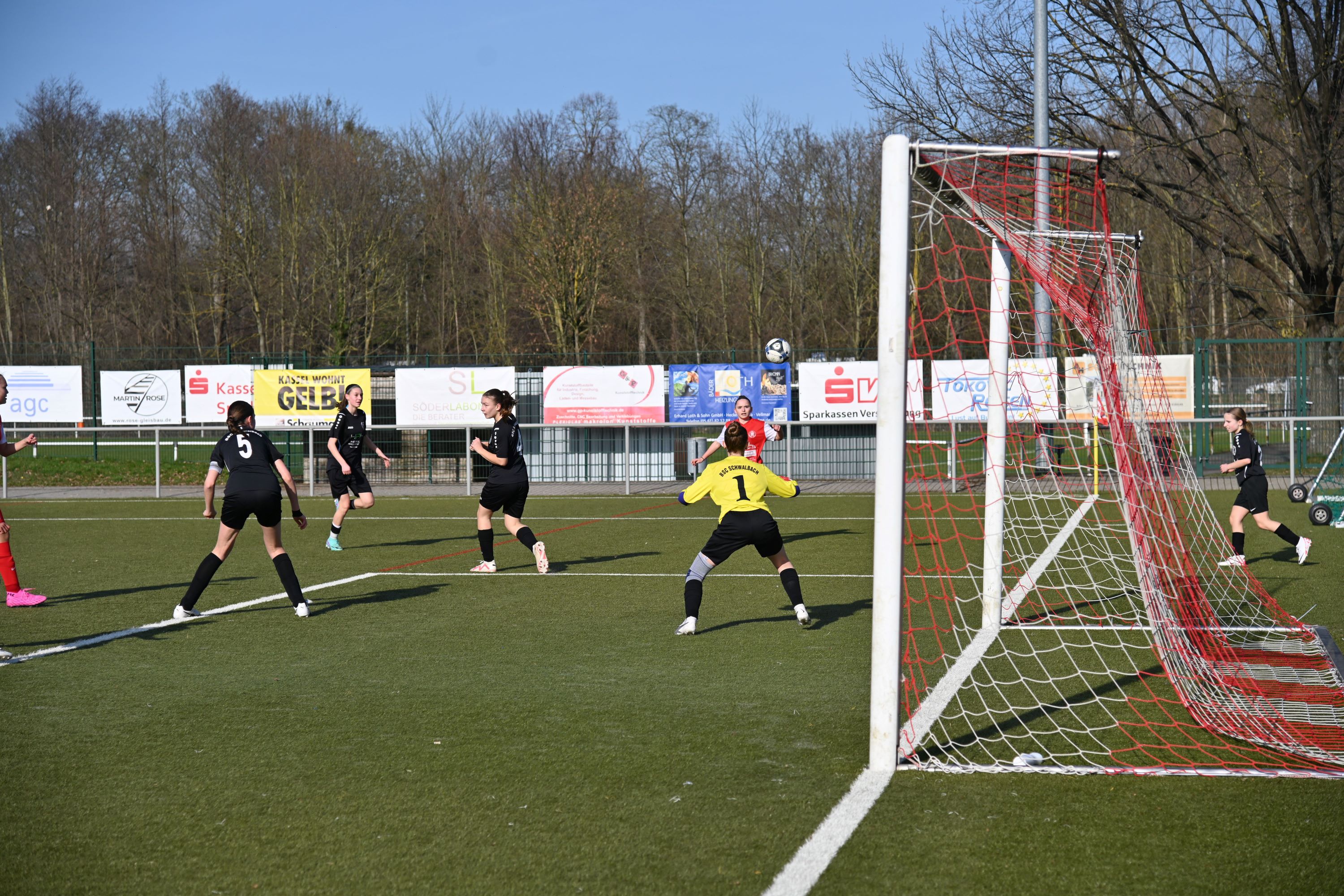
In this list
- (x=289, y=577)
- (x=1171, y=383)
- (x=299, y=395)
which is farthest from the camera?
(x=299, y=395)

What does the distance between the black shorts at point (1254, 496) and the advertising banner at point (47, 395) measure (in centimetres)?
2357

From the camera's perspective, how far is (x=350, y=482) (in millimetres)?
14430

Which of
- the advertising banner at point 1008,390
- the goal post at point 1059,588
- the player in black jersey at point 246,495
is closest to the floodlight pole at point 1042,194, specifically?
the goal post at point 1059,588

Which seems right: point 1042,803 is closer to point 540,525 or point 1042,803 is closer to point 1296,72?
point 540,525

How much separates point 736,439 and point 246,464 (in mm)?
3768

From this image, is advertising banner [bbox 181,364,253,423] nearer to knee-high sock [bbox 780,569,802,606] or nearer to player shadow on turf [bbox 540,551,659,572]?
player shadow on turf [bbox 540,551,659,572]

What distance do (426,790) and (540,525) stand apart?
12.1 metres

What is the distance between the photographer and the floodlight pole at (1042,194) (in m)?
8.38

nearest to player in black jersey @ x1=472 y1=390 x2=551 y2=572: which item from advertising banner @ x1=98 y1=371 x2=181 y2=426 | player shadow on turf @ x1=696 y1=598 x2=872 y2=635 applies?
player shadow on turf @ x1=696 y1=598 x2=872 y2=635

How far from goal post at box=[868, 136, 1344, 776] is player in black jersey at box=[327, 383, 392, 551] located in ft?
21.8

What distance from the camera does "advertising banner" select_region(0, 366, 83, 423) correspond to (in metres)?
26.2

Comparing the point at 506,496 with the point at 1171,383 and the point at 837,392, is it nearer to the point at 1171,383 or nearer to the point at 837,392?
the point at 837,392

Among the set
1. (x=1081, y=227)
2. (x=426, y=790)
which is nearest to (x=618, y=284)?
(x=1081, y=227)

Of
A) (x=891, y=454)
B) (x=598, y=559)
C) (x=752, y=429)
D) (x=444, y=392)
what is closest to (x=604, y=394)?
(x=444, y=392)
